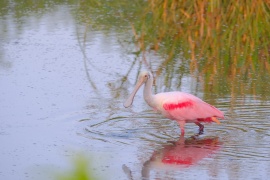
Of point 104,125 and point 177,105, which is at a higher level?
point 177,105

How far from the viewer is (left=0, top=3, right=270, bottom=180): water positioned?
468cm

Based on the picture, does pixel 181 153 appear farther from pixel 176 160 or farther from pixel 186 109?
pixel 186 109

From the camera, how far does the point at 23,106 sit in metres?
6.36

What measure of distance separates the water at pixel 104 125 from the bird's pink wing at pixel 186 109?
0.46 feet

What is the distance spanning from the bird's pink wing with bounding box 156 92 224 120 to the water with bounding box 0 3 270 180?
0.46 ft

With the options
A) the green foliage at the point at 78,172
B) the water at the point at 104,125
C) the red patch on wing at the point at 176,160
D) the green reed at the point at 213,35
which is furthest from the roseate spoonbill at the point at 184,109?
the green foliage at the point at 78,172

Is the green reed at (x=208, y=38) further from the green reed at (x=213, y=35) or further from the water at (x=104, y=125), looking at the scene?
the water at (x=104, y=125)

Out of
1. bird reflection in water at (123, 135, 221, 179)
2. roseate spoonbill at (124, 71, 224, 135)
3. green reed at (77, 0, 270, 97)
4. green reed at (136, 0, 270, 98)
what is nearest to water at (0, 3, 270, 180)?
bird reflection in water at (123, 135, 221, 179)

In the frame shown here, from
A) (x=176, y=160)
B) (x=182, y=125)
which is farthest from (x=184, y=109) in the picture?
(x=176, y=160)

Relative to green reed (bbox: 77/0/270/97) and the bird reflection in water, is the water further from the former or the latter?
green reed (bbox: 77/0/270/97)

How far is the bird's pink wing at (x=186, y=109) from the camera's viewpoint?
18.3 ft

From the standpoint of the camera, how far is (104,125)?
18.9 ft

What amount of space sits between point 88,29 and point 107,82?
273 centimetres

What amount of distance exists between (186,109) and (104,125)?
650mm
